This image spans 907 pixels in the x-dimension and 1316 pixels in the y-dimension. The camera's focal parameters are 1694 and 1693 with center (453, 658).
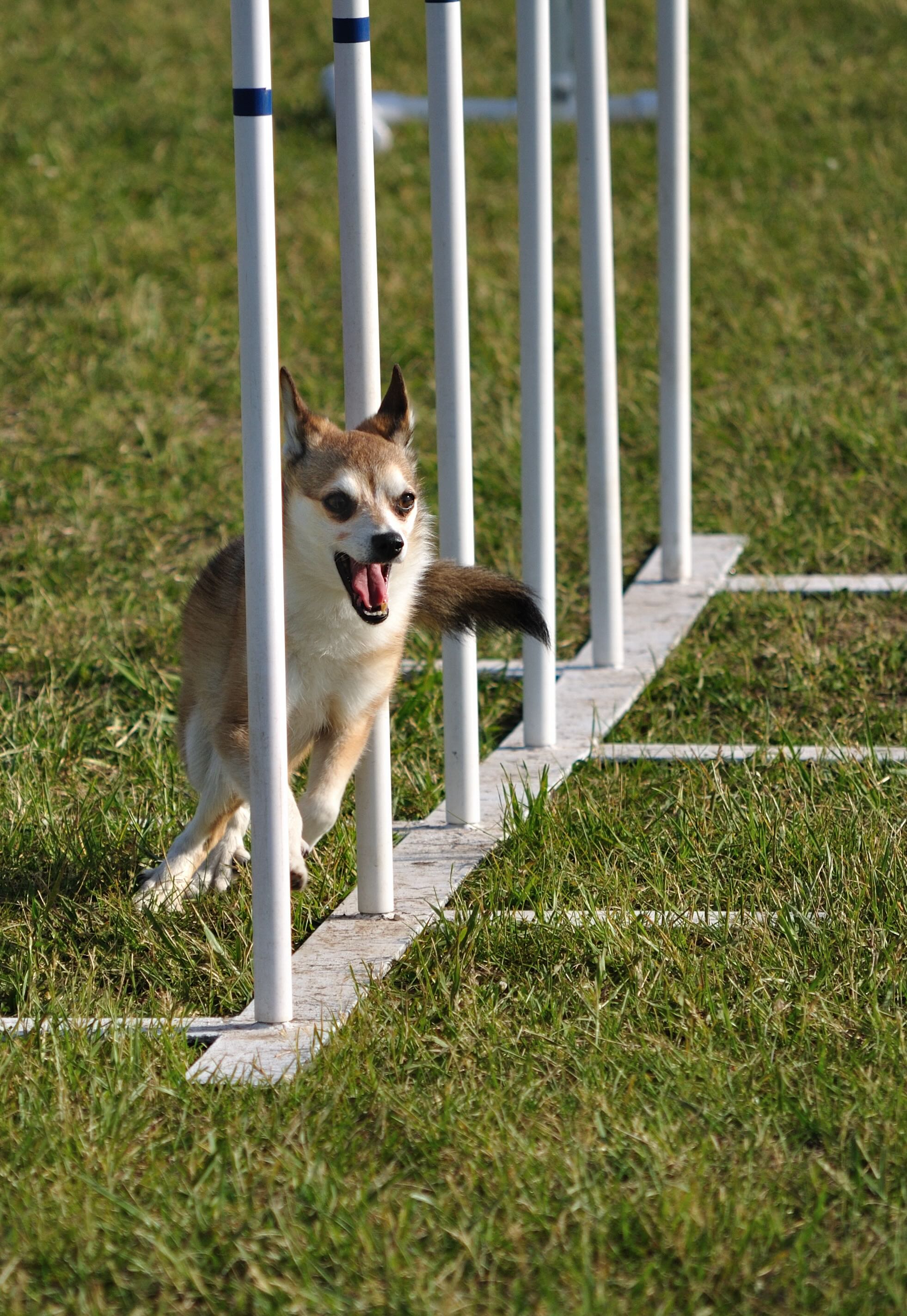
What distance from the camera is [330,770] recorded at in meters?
3.43

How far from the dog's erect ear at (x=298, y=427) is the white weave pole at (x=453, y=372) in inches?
17.5

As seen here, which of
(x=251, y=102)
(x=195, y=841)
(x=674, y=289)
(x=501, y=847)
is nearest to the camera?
(x=251, y=102)

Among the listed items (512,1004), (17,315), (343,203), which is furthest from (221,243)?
(512,1004)

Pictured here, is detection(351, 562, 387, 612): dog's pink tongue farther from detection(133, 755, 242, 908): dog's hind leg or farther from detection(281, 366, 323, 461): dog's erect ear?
detection(133, 755, 242, 908): dog's hind leg

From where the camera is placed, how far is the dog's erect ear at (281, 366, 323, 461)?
3.40 meters

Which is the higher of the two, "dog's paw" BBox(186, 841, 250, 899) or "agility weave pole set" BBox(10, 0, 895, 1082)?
"agility weave pole set" BBox(10, 0, 895, 1082)

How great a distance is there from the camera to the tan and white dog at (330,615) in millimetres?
3303

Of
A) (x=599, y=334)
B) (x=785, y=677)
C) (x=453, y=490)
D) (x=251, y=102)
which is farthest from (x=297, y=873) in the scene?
(x=599, y=334)

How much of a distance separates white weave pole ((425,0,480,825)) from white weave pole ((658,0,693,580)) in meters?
1.67

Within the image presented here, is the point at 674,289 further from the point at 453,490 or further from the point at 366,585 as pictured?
the point at 366,585

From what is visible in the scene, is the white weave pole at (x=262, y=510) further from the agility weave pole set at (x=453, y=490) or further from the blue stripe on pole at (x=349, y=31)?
the blue stripe on pole at (x=349, y=31)

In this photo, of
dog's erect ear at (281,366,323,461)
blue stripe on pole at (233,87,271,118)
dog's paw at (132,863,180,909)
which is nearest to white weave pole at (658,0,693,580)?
dog's erect ear at (281,366,323,461)

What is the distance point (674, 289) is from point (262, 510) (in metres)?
2.86

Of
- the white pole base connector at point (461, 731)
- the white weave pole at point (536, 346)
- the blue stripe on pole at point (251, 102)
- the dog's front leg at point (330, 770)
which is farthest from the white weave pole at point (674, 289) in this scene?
the blue stripe on pole at point (251, 102)
